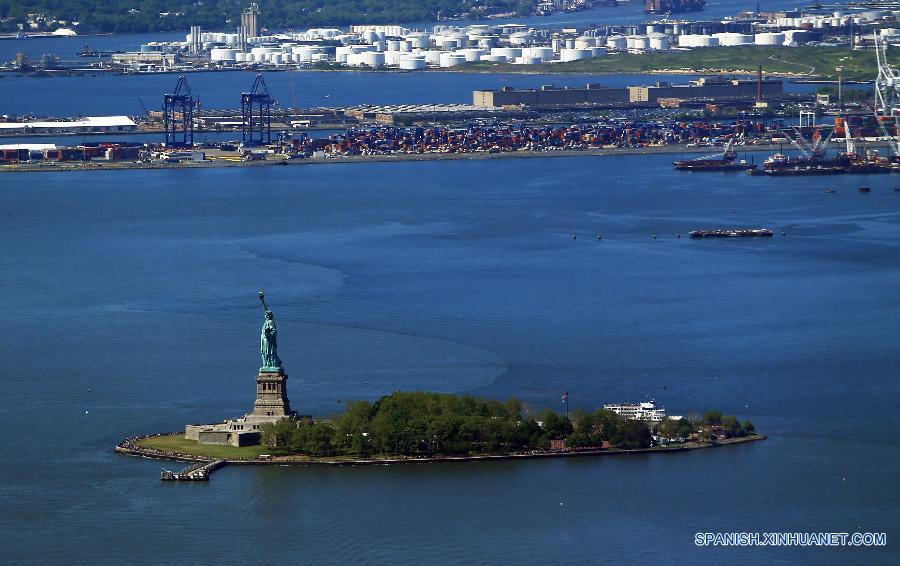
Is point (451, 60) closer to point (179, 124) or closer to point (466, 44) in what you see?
point (466, 44)

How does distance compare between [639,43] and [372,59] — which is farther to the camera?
[372,59]

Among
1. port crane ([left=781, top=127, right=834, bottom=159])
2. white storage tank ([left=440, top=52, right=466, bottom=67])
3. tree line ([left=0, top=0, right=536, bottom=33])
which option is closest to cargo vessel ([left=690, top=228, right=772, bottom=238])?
port crane ([left=781, top=127, right=834, bottom=159])

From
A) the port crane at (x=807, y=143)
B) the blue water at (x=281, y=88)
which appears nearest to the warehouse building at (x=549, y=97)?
the blue water at (x=281, y=88)

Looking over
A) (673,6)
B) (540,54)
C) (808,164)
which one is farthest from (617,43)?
(808,164)

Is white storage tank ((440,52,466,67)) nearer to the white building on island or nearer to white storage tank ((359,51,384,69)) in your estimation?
white storage tank ((359,51,384,69))

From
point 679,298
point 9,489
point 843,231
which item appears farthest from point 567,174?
point 9,489

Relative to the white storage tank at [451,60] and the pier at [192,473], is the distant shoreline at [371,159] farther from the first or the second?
the white storage tank at [451,60]

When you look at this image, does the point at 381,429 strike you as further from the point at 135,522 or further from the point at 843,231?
the point at 843,231
